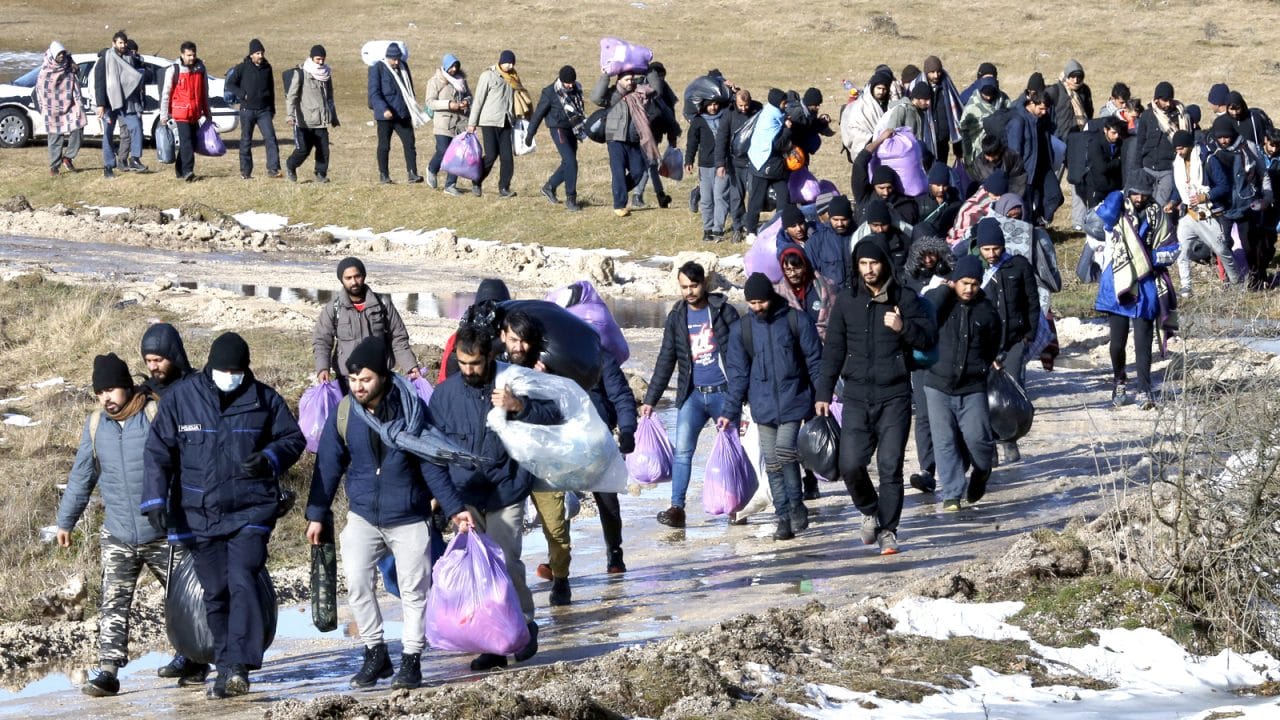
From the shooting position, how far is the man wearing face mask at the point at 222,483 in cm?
806

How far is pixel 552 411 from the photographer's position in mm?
8547

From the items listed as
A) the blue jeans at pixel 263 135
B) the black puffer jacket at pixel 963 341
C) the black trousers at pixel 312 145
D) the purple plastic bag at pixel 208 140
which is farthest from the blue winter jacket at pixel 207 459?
the purple plastic bag at pixel 208 140

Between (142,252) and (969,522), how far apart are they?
46.3 feet

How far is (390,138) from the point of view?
24.6 m

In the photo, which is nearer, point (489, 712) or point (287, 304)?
point (489, 712)

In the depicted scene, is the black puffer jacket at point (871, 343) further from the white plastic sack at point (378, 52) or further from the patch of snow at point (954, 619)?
the white plastic sack at point (378, 52)

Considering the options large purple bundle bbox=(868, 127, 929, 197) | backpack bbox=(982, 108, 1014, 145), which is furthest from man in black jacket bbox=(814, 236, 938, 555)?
backpack bbox=(982, 108, 1014, 145)

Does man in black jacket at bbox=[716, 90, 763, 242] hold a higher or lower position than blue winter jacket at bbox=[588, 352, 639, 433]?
higher

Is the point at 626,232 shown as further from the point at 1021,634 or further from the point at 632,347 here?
the point at 1021,634

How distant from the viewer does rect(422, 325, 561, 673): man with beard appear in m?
8.33

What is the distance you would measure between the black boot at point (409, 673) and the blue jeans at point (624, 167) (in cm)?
1356

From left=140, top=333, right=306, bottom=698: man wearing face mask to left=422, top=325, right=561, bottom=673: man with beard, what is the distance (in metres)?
0.73

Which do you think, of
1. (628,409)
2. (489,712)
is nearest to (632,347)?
(628,409)

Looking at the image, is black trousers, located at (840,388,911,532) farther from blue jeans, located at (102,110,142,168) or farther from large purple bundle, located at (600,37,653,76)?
blue jeans, located at (102,110,142,168)
